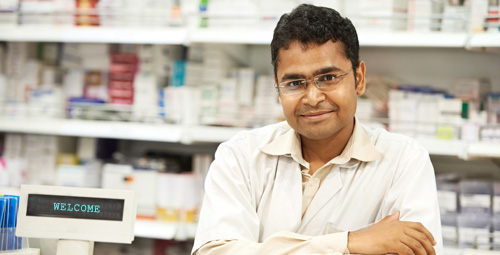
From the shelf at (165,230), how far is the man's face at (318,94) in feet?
4.06

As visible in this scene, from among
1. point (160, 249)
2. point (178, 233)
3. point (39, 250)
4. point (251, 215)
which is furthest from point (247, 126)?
point (39, 250)

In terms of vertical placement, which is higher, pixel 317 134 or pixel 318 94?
pixel 318 94

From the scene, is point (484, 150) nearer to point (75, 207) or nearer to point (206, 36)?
point (206, 36)

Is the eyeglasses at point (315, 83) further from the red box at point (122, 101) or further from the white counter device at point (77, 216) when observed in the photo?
the red box at point (122, 101)

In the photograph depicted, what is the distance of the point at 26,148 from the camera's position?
3.21 metres

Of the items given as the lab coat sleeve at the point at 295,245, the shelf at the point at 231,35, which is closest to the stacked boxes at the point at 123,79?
the shelf at the point at 231,35

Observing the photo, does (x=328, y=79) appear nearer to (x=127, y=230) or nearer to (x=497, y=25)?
(x=127, y=230)

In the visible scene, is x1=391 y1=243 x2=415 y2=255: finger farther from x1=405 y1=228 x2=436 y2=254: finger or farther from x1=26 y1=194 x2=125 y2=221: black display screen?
x1=26 y1=194 x2=125 y2=221: black display screen

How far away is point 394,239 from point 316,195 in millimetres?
315

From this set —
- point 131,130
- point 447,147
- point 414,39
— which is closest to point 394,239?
Answer: point 447,147

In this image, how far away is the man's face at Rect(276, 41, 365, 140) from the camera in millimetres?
1686

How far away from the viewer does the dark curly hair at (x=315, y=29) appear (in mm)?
1680

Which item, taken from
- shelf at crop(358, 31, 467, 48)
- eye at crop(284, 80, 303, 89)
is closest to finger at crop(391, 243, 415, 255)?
eye at crop(284, 80, 303, 89)

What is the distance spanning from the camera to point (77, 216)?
136cm
